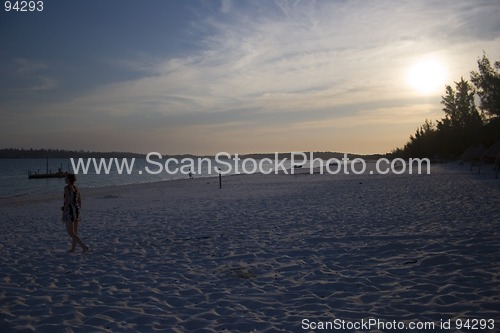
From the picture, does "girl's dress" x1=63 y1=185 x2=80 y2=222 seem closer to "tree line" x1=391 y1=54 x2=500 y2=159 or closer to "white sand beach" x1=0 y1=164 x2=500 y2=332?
→ "white sand beach" x1=0 y1=164 x2=500 y2=332

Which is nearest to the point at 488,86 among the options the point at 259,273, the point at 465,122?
the point at 465,122

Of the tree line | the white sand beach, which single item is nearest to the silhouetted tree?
the tree line

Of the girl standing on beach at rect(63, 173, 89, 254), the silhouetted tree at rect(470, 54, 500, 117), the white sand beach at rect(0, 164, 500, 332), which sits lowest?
the white sand beach at rect(0, 164, 500, 332)

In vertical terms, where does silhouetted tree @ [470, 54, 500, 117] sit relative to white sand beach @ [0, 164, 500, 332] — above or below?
above

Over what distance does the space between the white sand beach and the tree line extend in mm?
42190

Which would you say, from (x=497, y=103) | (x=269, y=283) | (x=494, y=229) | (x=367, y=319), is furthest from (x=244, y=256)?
(x=497, y=103)

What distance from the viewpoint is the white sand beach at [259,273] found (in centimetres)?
531

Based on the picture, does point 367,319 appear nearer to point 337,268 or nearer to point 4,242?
point 337,268

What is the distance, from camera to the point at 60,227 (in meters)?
14.0

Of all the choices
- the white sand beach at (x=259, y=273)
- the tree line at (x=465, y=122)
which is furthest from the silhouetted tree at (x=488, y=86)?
the white sand beach at (x=259, y=273)

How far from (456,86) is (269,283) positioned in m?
76.4

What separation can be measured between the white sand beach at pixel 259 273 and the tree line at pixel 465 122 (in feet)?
138

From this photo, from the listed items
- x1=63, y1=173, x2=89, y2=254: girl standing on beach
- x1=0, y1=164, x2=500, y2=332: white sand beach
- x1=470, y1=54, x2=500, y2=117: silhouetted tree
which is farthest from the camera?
x1=470, y1=54, x2=500, y2=117: silhouetted tree

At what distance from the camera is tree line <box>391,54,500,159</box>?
48.7 meters
